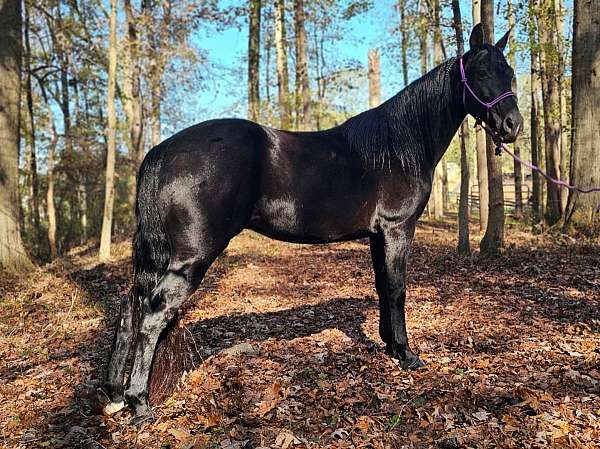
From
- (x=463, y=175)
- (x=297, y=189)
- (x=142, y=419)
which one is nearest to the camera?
(x=142, y=419)

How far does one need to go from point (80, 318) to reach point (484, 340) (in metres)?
5.35

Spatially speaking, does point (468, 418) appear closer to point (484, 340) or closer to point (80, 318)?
point (484, 340)

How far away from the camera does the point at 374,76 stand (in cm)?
2122

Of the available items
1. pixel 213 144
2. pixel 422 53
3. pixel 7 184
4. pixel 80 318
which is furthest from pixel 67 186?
pixel 213 144

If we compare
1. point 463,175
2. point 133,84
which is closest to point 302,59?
point 133,84

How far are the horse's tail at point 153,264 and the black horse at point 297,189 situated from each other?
0.01 m

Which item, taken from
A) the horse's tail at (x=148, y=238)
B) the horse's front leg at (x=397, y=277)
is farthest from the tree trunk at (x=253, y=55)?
the horse's tail at (x=148, y=238)

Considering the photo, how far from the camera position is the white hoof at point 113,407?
3467 mm

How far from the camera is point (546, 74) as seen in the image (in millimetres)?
13883

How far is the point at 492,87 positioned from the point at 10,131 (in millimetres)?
9748

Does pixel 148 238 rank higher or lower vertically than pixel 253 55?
lower

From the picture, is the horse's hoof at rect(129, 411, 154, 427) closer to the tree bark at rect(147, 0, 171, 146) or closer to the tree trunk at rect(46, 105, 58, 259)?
the tree bark at rect(147, 0, 171, 146)

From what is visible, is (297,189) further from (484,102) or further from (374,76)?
(374,76)

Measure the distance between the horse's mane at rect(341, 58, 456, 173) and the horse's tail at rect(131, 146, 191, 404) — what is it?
171cm
